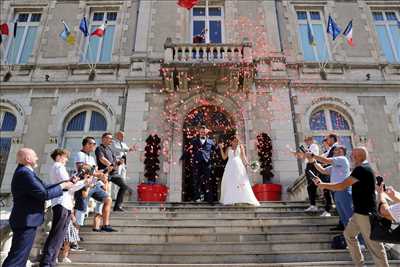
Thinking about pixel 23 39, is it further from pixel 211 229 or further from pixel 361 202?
pixel 361 202

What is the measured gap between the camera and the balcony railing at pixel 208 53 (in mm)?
10820

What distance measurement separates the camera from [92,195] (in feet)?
18.4

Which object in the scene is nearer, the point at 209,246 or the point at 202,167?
the point at 209,246

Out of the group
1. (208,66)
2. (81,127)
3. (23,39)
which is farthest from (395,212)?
(23,39)

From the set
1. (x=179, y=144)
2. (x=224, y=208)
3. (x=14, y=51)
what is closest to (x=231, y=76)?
(x=179, y=144)

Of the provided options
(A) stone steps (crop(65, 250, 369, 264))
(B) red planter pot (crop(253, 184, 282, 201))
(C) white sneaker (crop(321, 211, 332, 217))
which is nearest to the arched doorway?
(B) red planter pot (crop(253, 184, 282, 201))

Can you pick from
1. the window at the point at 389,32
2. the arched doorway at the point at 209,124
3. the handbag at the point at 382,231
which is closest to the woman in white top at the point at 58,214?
the handbag at the point at 382,231

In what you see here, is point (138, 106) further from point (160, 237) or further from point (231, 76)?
point (160, 237)

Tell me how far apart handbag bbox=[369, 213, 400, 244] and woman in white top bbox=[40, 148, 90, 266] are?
139 inches

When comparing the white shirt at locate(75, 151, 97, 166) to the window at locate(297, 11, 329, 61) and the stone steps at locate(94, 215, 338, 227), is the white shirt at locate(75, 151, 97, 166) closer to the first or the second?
the stone steps at locate(94, 215, 338, 227)

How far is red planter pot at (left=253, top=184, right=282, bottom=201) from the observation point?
9.58 metres

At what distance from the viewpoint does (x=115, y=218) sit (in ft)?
21.4

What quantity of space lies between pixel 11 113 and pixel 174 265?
9557mm

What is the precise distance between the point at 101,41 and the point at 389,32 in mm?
11255
